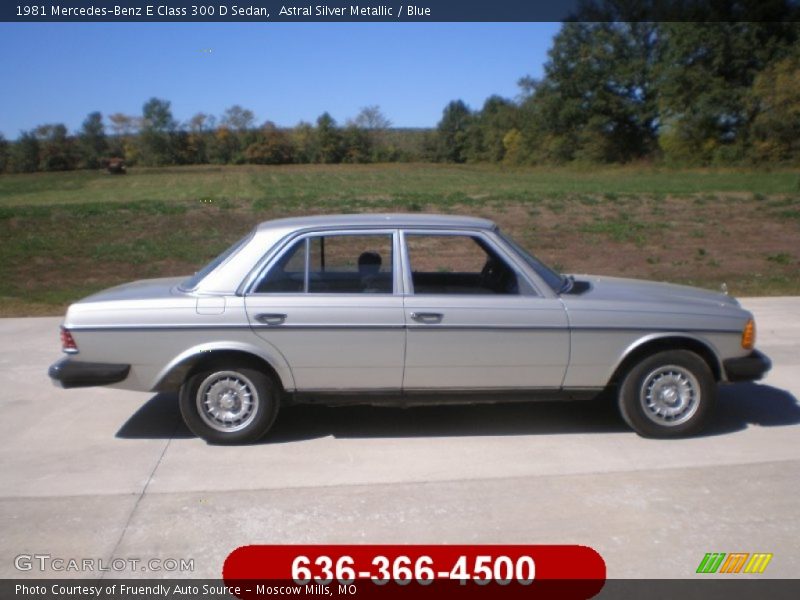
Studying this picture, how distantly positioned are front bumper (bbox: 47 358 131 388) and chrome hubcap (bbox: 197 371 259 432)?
0.53m

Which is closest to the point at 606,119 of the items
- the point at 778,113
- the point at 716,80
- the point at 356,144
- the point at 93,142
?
the point at 716,80

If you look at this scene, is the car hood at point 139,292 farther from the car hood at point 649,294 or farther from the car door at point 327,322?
the car hood at point 649,294

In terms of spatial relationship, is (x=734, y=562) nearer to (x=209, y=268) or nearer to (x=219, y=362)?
(x=219, y=362)

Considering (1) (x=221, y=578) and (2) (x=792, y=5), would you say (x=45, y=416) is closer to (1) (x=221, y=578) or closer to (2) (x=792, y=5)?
(1) (x=221, y=578)

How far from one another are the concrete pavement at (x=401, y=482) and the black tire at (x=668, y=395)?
15 centimetres

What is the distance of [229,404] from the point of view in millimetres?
5691

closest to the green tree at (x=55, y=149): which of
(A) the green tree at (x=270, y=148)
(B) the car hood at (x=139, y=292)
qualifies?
(A) the green tree at (x=270, y=148)

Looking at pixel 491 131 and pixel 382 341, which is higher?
pixel 491 131

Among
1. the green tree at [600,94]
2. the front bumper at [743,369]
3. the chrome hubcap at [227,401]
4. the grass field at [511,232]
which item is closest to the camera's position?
the chrome hubcap at [227,401]

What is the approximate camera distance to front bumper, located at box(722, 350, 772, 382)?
5.76m

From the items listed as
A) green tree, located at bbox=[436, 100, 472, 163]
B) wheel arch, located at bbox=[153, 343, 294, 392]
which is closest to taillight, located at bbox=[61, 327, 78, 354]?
wheel arch, located at bbox=[153, 343, 294, 392]

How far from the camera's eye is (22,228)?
1977 centimetres

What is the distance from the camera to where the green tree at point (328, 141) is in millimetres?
73625

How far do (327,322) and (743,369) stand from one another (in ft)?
9.27
